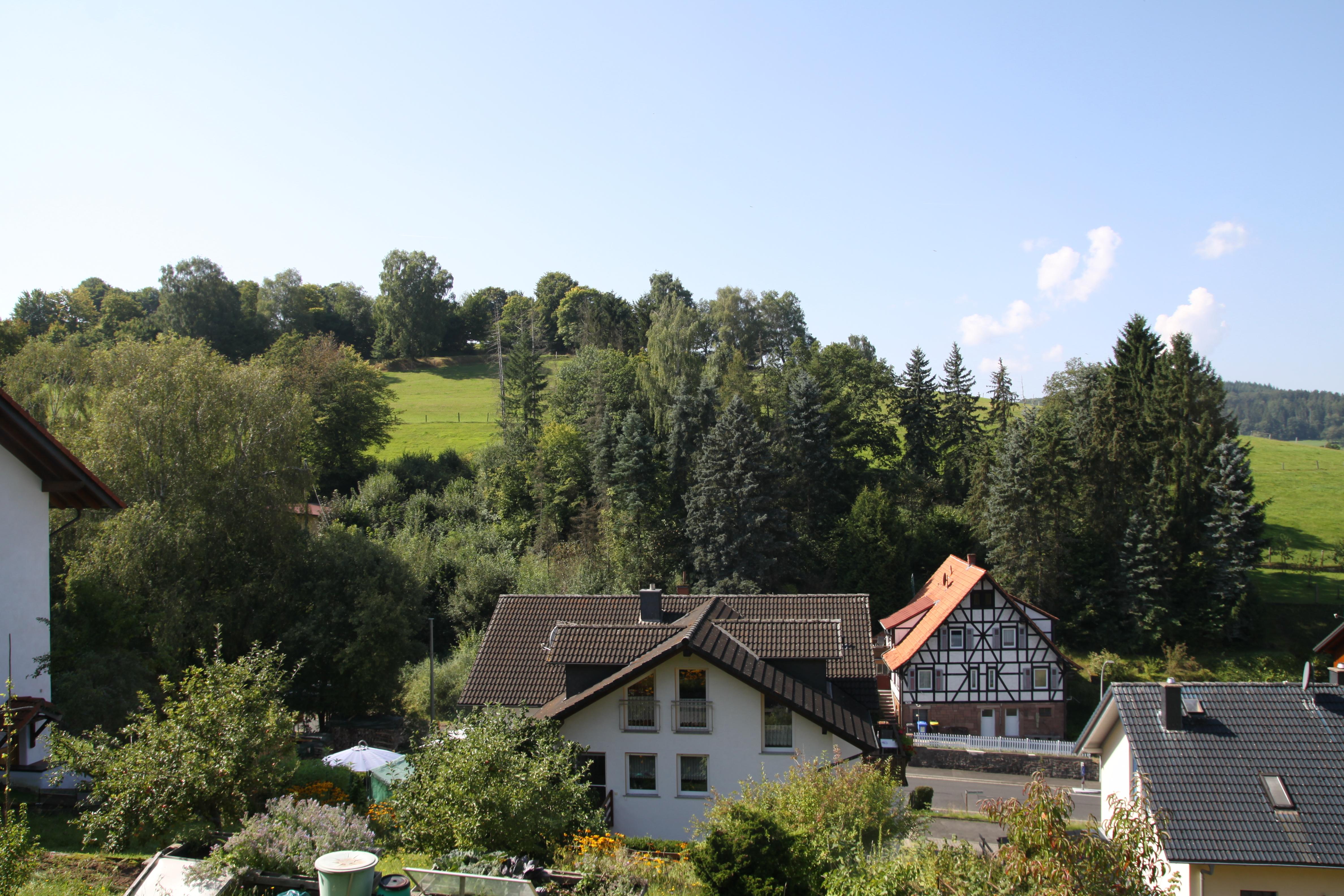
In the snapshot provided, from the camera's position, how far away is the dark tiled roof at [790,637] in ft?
67.8

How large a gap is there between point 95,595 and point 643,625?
13.5 m

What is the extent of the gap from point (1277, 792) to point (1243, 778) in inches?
19.6

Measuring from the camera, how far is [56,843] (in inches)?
518

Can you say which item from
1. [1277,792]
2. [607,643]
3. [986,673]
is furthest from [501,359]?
[1277,792]

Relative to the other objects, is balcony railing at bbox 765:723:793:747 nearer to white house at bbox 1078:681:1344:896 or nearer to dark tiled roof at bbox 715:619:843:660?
dark tiled roof at bbox 715:619:843:660

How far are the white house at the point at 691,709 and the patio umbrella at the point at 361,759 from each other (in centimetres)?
342

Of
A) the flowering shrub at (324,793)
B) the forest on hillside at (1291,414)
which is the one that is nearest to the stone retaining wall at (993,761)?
the flowering shrub at (324,793)

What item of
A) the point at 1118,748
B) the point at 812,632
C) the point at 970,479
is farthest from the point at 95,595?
the point at 970,479

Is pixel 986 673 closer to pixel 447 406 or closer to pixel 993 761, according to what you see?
pixel 993 761

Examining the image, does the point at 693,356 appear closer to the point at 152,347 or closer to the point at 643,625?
the point at 152,347

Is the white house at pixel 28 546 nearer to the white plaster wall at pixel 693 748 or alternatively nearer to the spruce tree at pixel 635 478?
the white plaster wall at pixel 693 748

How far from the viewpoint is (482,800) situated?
1148 centimetres

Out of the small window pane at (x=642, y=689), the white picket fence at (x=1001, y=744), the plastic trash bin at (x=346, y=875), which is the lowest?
the white picket fence at (x=1001, y=744)

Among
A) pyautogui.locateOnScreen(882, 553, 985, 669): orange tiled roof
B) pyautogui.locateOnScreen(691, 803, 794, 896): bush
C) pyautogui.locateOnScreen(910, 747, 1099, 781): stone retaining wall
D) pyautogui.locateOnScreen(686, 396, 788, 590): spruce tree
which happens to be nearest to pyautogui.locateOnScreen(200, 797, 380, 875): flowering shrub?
pyautogui.locateOnScreen(691, 803, 794, 896): bush
